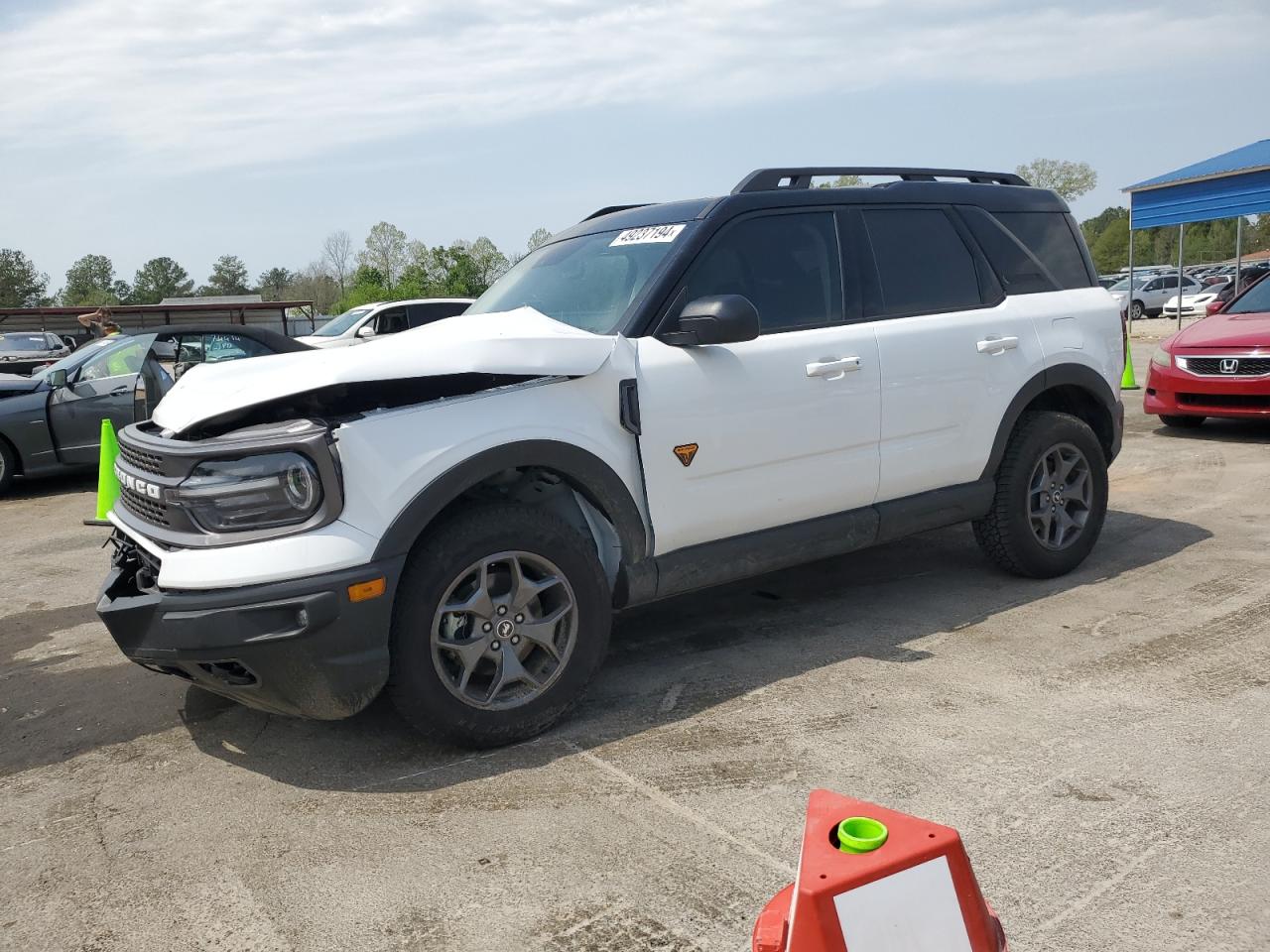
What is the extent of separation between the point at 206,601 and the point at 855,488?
8.78ft

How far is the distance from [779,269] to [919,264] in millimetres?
844

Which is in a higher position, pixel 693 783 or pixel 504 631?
pixel 504 631

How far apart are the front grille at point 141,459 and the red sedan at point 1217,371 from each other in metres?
9.25

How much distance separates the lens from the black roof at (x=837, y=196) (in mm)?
4555

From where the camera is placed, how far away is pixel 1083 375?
553 cm

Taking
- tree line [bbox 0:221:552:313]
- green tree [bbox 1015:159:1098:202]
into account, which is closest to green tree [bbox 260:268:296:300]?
tree line [bbox 0:221:552:313]

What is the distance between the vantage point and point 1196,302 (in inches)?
1385

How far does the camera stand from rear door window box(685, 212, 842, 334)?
438cm

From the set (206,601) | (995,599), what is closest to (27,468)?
(206,601)

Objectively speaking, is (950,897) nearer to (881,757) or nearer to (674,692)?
(881,757)

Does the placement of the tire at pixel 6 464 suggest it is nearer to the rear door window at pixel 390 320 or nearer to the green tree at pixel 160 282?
the rear door window at pixel 390 320

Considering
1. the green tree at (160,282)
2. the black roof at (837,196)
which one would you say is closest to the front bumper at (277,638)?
the black roof at (837,196)

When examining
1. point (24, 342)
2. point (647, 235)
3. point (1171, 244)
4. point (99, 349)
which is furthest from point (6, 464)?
point (1171, 244)

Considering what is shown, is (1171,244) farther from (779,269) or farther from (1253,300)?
(779,269)
